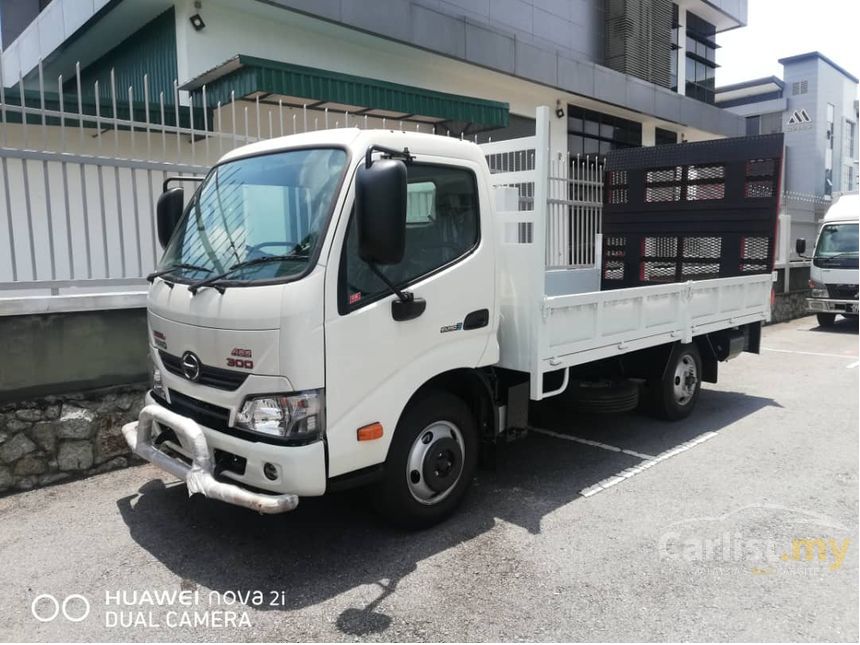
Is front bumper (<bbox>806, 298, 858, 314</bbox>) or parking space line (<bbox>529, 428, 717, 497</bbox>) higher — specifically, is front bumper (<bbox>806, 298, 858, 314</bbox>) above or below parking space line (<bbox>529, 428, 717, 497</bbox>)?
above

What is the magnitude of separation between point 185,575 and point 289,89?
6.19 metres

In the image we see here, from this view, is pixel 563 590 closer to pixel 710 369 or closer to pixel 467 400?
pixel 467 400

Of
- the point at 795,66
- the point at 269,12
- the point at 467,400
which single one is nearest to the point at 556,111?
the point at 269,12

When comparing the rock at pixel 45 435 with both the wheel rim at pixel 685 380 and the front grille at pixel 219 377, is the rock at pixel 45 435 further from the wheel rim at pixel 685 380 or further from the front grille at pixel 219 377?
the wheel rim at pixel 685 380

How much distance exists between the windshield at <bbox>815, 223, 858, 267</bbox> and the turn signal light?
40.1 feet

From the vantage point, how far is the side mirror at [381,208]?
3.10m

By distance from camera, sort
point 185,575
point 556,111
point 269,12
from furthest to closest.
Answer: point 556,111, point 269,12, point 185,575

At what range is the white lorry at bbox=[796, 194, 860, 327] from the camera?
1231cm

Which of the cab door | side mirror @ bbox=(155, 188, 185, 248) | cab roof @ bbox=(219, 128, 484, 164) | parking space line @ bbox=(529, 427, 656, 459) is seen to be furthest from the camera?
parking space line @ bbox=(529, 427, 656, 459)

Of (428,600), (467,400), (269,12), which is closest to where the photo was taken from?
(428,600)

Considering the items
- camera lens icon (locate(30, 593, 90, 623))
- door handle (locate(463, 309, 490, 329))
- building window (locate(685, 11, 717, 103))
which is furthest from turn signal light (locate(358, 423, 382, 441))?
building window (locate(685, 11, 717, 103))

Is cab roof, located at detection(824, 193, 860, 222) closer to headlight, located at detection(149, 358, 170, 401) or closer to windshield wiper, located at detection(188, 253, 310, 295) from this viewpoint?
windshield wiper, located at detection(188, 253, 310, 295)

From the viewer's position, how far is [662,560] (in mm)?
3588

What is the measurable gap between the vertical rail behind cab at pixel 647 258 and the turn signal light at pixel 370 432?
49.1 inches
